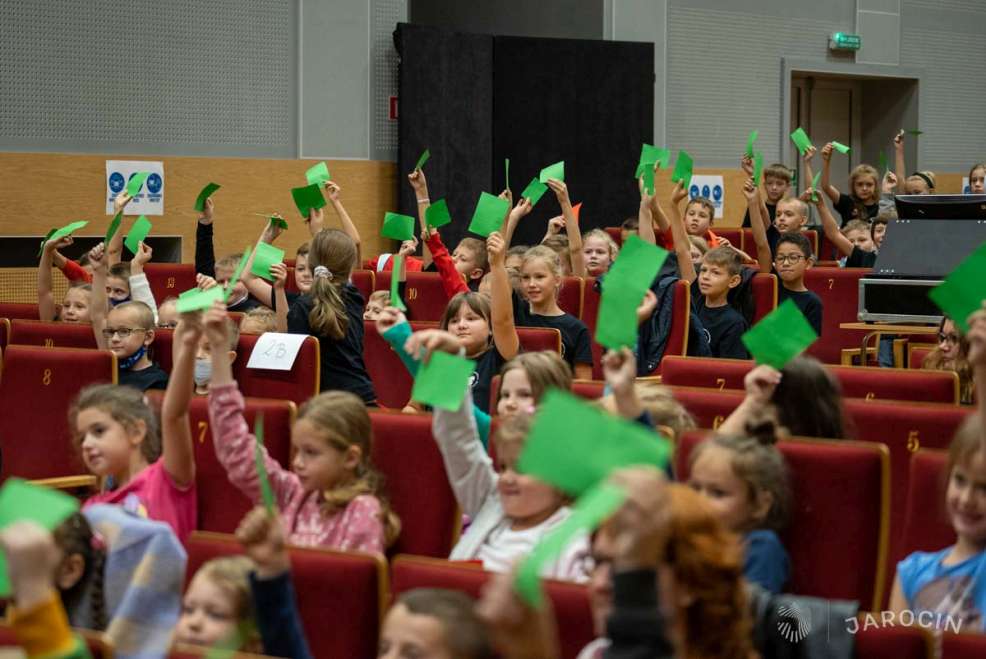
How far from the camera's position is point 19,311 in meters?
6.55

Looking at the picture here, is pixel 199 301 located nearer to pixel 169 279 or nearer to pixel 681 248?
pixel 681 248

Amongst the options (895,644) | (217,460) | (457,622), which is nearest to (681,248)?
(217,460)

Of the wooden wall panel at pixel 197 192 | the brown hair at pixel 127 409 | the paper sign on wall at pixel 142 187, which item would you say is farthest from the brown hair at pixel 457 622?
the paper sign on wall at pixel 142 187

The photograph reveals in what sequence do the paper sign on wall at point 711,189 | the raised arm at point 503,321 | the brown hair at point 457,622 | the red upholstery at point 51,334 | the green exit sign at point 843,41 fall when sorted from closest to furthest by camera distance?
the brown hair at point 457,622
the raised arm at point 503,321
the red upholstery at point 51,334
the paper sign on wall at point 711,189
the green exit sign at point 843,41

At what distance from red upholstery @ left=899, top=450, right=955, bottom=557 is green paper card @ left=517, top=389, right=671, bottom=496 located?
1479mm

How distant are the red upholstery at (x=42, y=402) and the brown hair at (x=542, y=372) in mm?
1648

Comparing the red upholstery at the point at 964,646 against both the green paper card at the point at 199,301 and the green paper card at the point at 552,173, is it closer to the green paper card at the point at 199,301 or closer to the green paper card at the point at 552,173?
the green paper card at the point at 199,301

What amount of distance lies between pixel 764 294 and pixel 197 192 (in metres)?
4.69

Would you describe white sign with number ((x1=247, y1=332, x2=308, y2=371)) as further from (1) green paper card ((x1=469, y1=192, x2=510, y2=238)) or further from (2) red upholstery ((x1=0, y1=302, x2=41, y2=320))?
(2) red upholstery ((x1=0, y1=302, x2=41, y2=320))

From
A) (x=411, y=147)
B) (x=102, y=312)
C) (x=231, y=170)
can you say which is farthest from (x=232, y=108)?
(x=102, y=312)

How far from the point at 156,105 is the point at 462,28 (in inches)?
144

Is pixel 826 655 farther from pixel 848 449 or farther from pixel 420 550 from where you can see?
pixel 420 550

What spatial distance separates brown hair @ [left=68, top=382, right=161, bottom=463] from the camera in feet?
11.0

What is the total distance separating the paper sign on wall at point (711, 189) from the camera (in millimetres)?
12250
